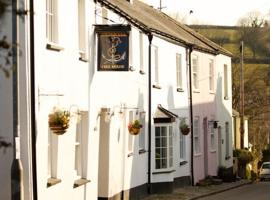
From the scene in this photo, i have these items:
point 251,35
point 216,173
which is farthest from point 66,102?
point 251,35

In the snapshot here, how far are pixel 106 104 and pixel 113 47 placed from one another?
8.97 feet

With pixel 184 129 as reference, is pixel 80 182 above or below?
below

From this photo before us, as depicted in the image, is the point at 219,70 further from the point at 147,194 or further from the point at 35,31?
the point at 35,31

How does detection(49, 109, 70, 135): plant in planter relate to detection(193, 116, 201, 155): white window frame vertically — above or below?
above

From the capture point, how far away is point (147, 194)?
2405 centimetres

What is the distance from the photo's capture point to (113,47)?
1642 cm

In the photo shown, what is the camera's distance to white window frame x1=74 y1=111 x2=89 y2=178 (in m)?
16.6

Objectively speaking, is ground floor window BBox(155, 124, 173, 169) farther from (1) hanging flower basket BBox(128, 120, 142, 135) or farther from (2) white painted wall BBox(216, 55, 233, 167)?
(2) white painted wall BBox(216, 55, 233, 167)

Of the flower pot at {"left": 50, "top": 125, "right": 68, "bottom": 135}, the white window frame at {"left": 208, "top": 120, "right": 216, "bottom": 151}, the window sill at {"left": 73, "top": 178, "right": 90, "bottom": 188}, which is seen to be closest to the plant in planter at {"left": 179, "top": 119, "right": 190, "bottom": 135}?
the white window frame at {"left": 208, "top": 120, "right": 216, "bottom": 151}

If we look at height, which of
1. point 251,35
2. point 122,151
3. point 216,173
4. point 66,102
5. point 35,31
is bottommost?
point 216,173

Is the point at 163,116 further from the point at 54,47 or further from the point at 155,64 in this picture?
the point at 54,47

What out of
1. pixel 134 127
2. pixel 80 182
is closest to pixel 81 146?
pixel 80 182

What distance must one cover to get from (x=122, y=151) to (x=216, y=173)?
15938mm

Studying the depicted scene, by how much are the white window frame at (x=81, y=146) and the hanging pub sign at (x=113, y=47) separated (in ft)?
4.38
